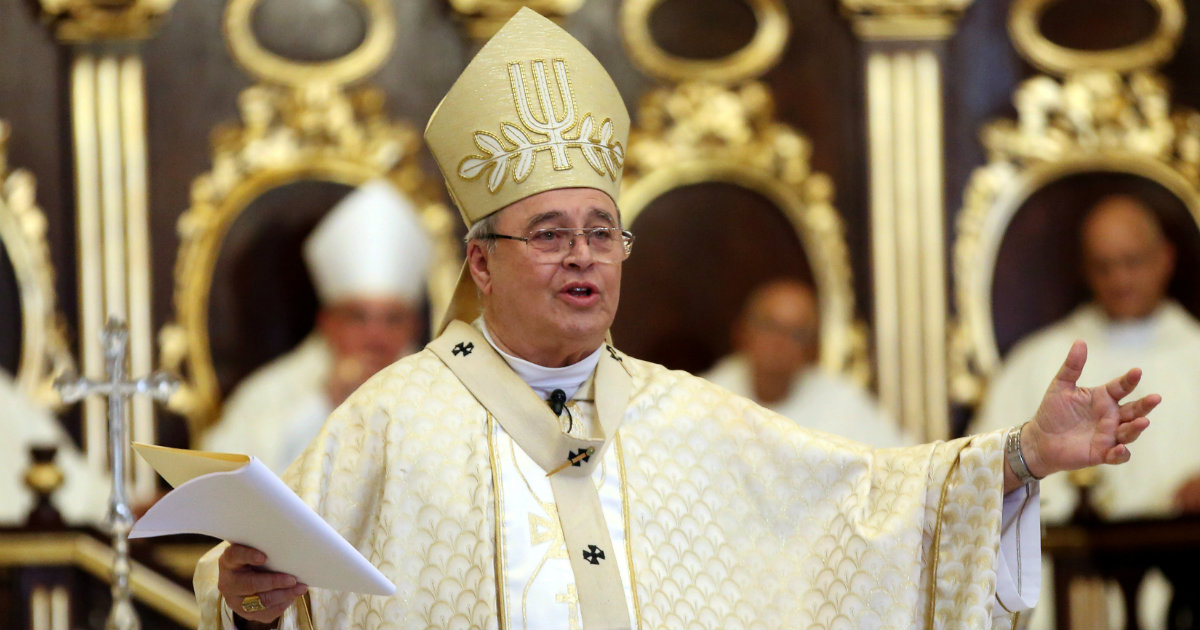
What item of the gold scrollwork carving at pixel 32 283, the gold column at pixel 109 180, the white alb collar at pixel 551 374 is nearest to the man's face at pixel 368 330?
the gold column at pixel 109 180

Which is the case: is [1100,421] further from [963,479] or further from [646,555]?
[646,555]

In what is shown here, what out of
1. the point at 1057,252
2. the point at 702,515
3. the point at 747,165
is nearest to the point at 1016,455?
the point at 702,515

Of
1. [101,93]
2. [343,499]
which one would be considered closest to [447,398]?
[343,499]

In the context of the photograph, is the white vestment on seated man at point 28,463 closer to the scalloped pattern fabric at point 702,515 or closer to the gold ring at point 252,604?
the scalloped pattern fabric at point 702,515

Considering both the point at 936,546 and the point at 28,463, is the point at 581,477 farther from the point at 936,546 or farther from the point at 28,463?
the point at 28,463

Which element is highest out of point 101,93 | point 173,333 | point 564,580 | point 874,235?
point 101,93

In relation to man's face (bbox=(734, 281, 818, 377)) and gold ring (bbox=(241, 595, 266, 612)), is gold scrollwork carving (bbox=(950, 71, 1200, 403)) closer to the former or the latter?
man's face (bbox=(734, 281, 818, 377))

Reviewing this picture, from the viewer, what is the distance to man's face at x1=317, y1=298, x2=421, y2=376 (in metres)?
6.65

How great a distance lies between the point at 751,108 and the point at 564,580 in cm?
402

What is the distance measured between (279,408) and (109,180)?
112cm

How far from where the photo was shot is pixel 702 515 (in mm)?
3654

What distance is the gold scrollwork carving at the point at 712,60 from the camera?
7113 millimetres

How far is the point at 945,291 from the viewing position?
7043 mm

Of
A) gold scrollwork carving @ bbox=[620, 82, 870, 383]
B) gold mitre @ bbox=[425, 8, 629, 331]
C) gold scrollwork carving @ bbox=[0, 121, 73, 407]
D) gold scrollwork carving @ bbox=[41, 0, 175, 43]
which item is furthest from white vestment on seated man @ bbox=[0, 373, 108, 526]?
gold mitre @ bbox=[425, 8, 629, 331]
